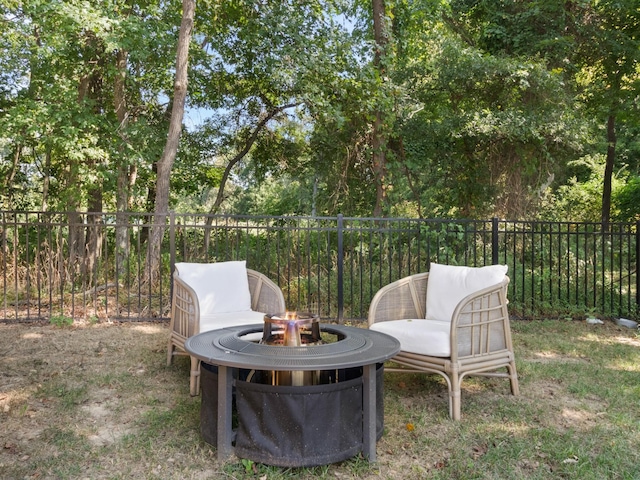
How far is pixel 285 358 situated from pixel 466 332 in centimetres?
129

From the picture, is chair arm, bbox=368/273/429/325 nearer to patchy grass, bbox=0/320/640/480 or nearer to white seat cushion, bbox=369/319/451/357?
white seat cushion, bbox=369/319/451/357

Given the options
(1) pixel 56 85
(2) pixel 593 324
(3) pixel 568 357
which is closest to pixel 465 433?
(3) pixel 568 357

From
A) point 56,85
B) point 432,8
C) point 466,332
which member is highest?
point 432,8

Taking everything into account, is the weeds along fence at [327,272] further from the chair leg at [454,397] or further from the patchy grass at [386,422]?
the chair leg at [454,397]

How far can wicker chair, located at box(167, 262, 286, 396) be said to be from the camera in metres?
3.17

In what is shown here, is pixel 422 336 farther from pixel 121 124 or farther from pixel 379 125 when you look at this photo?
pixel 121 124

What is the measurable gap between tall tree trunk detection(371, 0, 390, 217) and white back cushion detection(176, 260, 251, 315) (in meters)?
4.59

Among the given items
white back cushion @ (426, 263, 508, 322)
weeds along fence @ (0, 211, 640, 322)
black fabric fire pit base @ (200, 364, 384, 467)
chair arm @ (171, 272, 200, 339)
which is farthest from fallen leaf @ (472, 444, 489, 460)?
weeds along fence @ (0, 211, 640, 322)

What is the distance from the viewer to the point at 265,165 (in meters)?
10.5

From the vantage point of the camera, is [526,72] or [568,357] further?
[526,72]

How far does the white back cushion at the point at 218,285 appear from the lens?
3686 millimetres

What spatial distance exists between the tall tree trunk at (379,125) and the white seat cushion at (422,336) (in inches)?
195

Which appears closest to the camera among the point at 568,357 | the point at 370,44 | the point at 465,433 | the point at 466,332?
the point at 465,433

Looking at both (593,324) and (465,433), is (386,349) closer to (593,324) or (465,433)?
(465,433)
